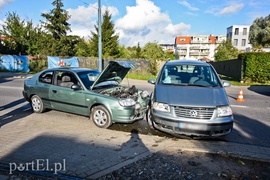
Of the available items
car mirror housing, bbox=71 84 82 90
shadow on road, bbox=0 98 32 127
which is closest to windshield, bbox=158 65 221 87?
car mirror housing, bbox=71 84 82 90

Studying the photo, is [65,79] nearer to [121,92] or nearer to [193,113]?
[121,92]

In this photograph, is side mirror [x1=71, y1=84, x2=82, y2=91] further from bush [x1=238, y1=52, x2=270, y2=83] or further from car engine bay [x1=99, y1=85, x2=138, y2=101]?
bush [x1=238, y1=52, x2=270, y2=83]

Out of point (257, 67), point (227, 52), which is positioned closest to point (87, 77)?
point (257, 67)

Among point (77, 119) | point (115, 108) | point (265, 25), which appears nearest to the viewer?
point (115, 108)

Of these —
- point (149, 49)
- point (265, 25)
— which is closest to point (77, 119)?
point (149, 49)

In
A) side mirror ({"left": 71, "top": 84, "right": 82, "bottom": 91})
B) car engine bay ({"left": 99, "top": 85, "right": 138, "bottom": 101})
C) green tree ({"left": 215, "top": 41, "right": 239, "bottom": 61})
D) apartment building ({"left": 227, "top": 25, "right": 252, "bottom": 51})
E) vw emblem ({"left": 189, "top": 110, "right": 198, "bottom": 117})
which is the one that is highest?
apartment building ({"left": 227, "top": 25, "right": 252, "bottom": 51})

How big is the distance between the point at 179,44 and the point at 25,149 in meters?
92.2

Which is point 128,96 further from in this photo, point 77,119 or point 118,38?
point 118,38

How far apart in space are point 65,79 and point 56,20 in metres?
29.9

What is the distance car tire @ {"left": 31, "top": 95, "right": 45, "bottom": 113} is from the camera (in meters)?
6.13

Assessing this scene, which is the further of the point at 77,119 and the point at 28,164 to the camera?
the point at 77,119

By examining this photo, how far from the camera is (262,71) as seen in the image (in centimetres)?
1564

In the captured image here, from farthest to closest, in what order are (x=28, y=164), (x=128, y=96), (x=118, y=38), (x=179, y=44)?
(x=179, y=44)
(x=118, y=38)
(x=128, y=96)
(x=28, y=164)

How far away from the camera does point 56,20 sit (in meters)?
31.3
